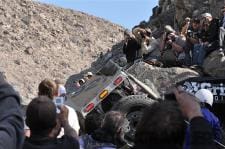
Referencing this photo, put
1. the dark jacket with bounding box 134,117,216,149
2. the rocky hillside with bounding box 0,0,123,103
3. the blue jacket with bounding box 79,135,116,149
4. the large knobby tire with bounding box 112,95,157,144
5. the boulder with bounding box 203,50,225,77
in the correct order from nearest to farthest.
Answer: the dark jacket with bounding box 134,117,216,149
the blue jacket with bounding box 79,135,116,149
the large knobby tire with bounding box 112,95,157,144
the boulder with bounding box 203,50,225,77
the rocky hillside with bounding box 0,0,123,103

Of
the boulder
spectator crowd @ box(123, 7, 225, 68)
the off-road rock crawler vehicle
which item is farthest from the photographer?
spectator crowd @ box(123, 7, 225, 68)

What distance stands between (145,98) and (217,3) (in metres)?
14.1

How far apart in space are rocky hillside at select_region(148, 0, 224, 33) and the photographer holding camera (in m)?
7.45

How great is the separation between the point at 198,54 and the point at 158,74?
0.98 m

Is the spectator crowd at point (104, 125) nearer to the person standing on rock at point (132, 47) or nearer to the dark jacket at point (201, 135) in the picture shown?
the dark jacket at point (201, 135)

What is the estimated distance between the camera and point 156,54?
1825 cm

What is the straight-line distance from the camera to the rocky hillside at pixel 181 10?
26422 millimetres

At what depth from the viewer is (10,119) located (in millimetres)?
3297

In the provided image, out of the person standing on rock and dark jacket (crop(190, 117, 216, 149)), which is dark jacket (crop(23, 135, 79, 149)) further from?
the person standing on rock

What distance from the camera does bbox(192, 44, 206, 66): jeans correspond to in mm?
15188

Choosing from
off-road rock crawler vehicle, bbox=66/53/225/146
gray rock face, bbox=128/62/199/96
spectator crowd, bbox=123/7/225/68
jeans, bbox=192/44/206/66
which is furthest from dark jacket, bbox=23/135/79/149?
jeans, bbox=192/44/206/66

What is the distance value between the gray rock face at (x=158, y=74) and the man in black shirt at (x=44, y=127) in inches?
364

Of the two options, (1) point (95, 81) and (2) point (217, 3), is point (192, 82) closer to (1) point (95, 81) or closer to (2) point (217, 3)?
(1) point (95, 81)

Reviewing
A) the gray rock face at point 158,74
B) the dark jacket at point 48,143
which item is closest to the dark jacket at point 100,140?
the dark jacket at point 48,143
